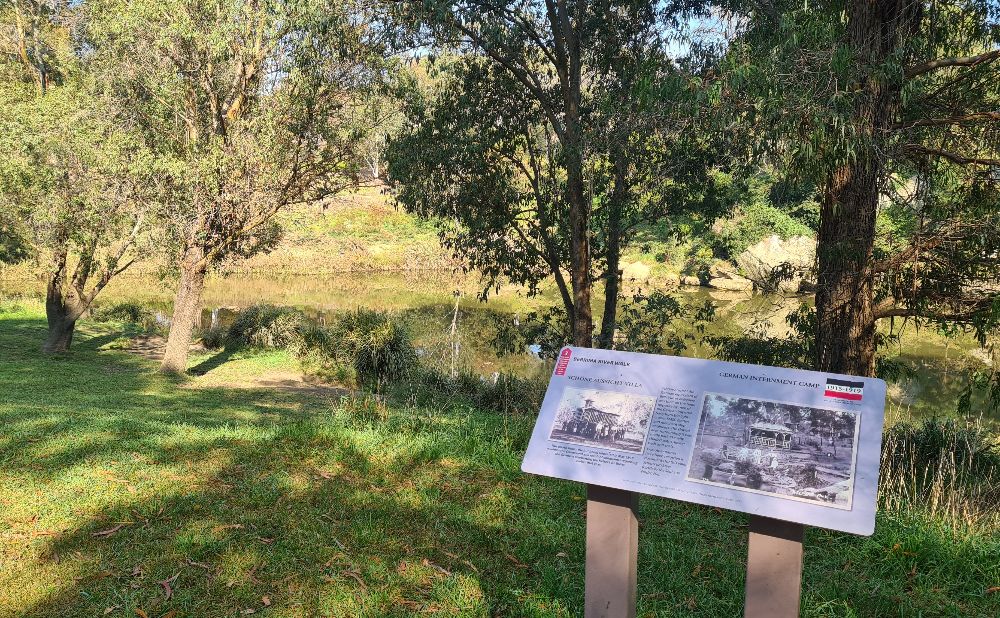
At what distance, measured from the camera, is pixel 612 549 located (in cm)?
297

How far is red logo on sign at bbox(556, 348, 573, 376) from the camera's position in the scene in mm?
3387

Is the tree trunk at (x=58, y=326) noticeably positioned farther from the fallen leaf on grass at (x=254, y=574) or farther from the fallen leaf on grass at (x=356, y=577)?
the fallen leaf on grass at (x=356, y=577)

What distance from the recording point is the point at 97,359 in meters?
14.5

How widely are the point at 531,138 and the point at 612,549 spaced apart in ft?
32.4

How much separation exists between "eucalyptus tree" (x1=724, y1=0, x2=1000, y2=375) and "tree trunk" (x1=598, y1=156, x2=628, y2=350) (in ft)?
14.2

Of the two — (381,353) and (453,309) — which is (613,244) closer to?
(381,353)

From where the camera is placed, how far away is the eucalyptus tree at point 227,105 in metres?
11.6

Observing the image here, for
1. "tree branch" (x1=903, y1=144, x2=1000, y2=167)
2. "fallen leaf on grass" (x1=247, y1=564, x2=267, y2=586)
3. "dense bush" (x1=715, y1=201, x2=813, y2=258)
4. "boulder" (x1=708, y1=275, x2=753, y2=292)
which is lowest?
"fallen leaf on grass" (x1=247, y1=564, x2=267, y2=586)

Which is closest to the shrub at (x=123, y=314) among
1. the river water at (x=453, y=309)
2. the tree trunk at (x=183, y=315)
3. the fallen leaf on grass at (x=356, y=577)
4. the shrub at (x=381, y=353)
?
the river water at (x=453, y=309)

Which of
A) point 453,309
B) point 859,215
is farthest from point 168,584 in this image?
point 453,309

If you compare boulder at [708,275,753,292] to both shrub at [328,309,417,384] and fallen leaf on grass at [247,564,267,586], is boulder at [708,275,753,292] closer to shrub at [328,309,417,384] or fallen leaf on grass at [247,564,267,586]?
shrub at [328,309,417,384]

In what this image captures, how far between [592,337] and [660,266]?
84.6 feet

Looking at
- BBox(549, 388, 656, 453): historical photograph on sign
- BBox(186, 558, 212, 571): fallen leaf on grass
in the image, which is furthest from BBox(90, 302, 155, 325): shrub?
BBox(549, 388, 656, 453): historical photograph on sign

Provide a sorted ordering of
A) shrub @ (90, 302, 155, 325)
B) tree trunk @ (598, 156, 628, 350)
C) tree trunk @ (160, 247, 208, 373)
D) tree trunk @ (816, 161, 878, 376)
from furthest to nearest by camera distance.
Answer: shrub @ (90, 302, 155, 325)
tree trunk @ (160, 247, 208, 373)
tree trunk @ (598, 156, 628, 350)
tree trunk @ (816, 161, 878, 376)
